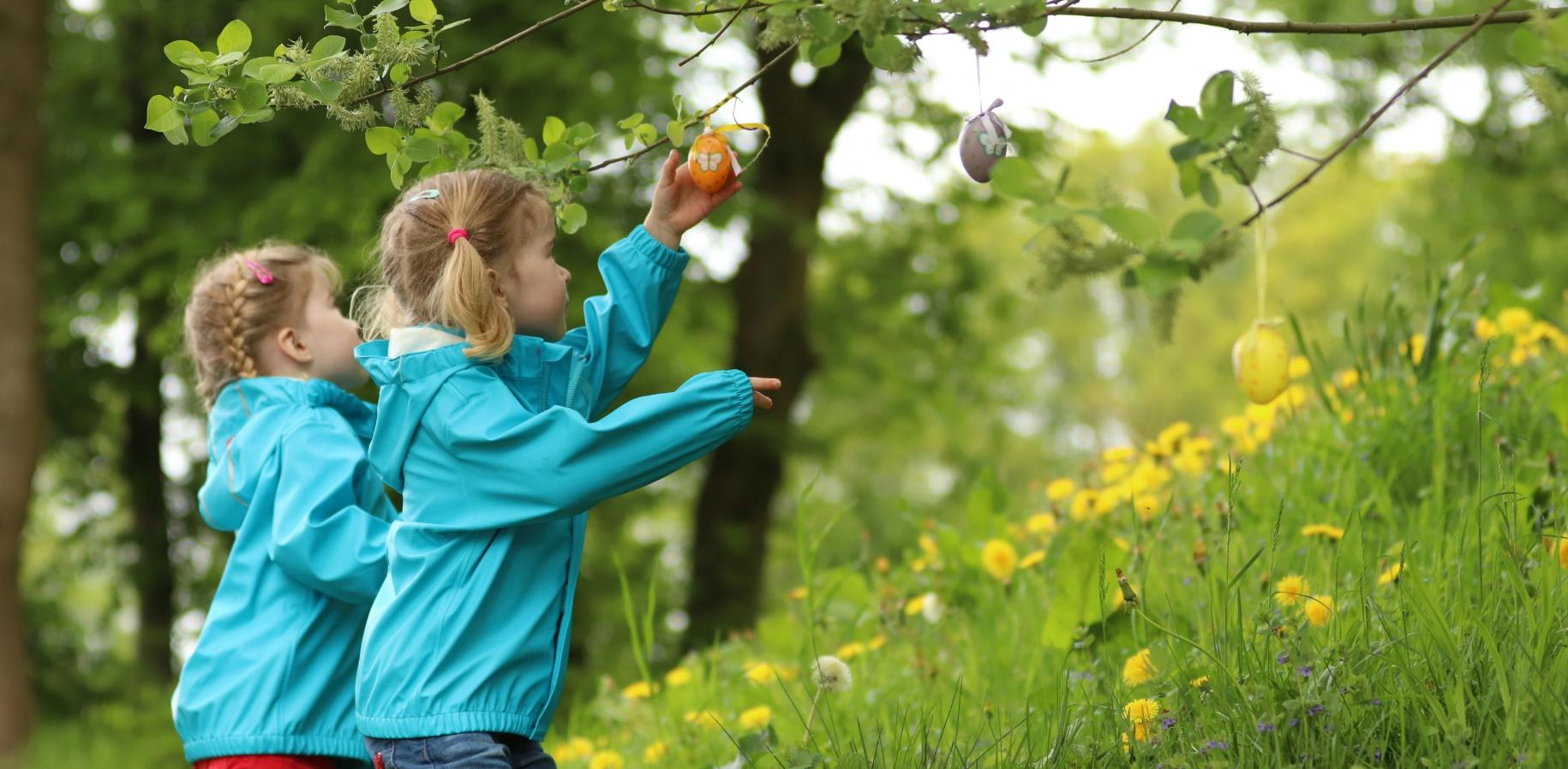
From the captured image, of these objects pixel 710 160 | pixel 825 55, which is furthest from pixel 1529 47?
pixel 710 160

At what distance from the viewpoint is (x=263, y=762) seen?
97.3 inches

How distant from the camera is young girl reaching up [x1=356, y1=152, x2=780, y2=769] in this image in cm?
192

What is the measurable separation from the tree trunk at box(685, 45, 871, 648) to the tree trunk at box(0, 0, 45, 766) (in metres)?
3.89

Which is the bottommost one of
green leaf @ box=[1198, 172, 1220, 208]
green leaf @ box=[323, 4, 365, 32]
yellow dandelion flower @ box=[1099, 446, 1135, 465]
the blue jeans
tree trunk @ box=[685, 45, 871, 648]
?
tree trunk @ box=[685, 45, 871, 648]

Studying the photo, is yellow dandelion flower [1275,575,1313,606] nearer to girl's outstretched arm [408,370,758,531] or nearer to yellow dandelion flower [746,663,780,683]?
girl's outstretched arm [408,370,758,531]

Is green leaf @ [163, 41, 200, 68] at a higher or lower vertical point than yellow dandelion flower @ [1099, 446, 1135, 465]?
higher

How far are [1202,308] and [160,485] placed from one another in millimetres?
19359

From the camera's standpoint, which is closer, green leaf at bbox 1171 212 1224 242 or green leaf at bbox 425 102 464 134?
green leaf at bbox 1171 212 1224 242

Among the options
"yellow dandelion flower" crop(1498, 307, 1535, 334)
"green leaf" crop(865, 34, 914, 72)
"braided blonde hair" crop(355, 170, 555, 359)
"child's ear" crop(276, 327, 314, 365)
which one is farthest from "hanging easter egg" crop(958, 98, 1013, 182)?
"yellow dandelion flower" crop(1498, 307, 1535, 334)

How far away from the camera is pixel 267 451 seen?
2.64 m

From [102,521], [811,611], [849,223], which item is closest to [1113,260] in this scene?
[811,611]

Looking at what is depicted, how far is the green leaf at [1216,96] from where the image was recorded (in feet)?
4.68

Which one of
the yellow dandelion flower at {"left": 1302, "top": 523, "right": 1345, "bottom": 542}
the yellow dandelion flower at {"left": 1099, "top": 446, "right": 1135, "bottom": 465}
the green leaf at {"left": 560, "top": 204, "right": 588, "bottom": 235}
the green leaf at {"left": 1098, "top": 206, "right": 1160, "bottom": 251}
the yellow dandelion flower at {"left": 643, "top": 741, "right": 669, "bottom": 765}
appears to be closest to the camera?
the green leaf at {"left": 1098, "top": 206, "right": 1160, "bottom": 251}

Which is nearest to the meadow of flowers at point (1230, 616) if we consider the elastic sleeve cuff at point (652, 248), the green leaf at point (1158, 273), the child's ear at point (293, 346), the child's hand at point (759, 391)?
the green leaf at point (1158, 273)
